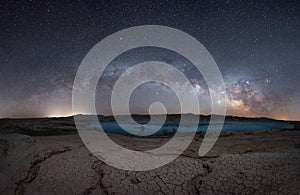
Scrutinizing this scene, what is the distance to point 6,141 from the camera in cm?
538

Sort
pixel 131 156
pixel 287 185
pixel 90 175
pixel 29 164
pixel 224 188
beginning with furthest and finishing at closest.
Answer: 1. pixel 131 156
2. pixel 29 164
3. pixel 90 175
4. pixel 224 188
5. pixel 287 185

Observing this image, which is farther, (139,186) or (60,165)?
(60,165)

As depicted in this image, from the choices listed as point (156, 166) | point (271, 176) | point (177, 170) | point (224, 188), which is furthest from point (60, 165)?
point (271, 176)

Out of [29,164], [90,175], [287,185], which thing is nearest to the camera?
[287,185]

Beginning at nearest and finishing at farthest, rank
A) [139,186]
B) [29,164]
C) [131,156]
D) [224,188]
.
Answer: [224,188]
[139,186]
[29,164]
[131,156]

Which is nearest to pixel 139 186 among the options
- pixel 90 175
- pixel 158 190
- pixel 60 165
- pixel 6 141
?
pixel 158 190

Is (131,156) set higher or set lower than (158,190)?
higher

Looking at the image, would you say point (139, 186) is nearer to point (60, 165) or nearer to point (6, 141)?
point (60, 165)

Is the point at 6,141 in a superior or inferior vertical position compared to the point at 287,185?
superior

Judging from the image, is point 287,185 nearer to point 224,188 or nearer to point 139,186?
point 224,188

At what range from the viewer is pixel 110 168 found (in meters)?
4.45

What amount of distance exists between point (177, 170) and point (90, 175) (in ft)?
7.26

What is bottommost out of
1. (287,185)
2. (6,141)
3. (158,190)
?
(158,190)

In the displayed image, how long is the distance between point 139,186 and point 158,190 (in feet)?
1.48
